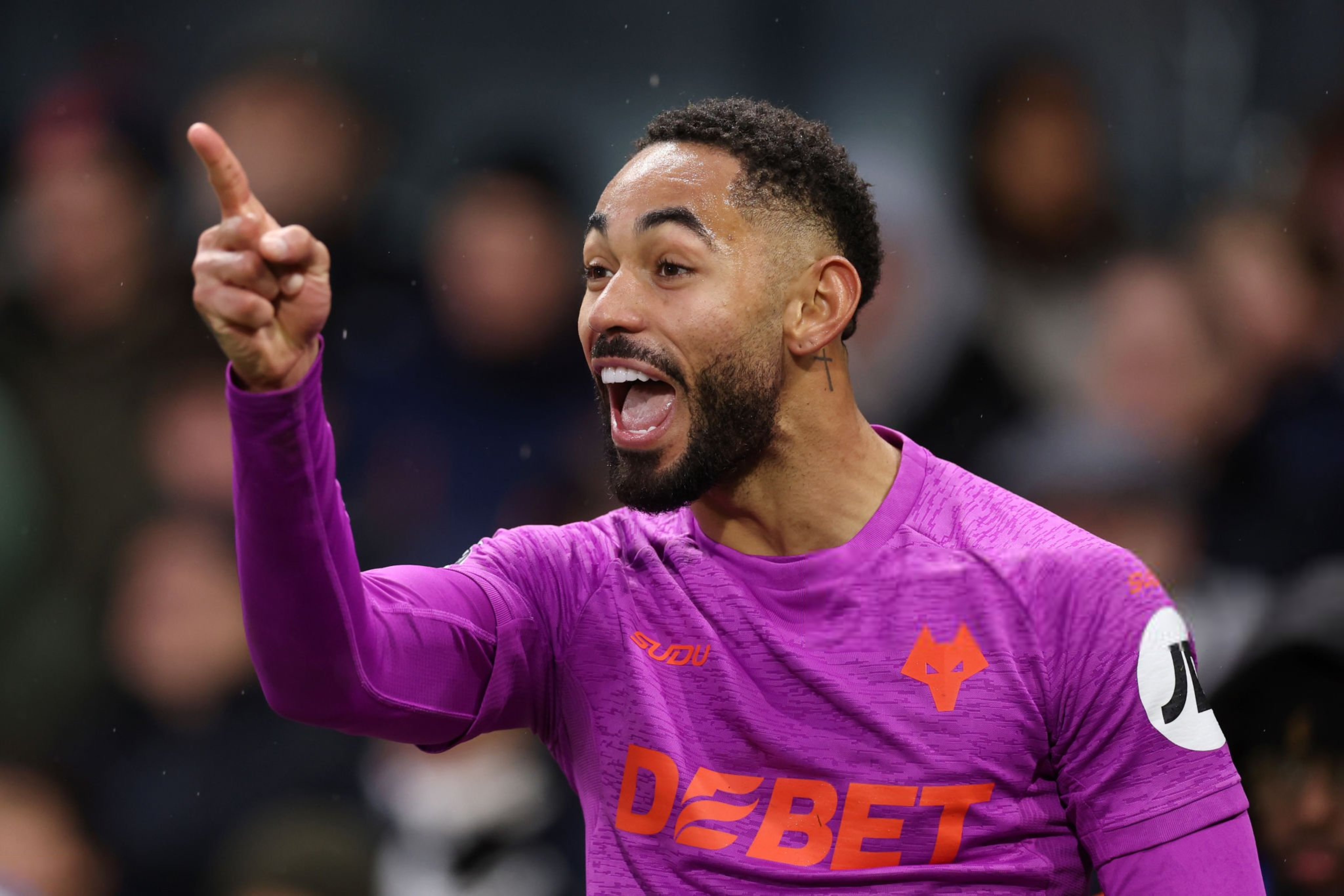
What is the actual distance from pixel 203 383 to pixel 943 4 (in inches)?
70.4

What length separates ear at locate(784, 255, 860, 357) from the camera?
69.0 inches

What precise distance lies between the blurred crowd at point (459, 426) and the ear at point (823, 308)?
0.93m

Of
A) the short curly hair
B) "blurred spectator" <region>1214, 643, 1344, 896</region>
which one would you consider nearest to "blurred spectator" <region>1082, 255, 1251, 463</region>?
"blurred spectator" <region>1214, 643, 1344, 896</region>

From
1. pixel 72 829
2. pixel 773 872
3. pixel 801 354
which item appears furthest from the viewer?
pixel 72 829

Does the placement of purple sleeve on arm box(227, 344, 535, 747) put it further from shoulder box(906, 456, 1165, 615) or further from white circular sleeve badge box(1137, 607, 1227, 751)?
white circular sleeve badge box(1137, 607, 1227, 751)

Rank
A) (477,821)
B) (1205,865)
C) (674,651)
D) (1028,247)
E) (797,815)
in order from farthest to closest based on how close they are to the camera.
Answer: (1028,247) → (477,821) → (674,651) → (797,815) → (1205,865)

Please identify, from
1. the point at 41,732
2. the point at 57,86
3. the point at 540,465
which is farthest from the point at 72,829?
the point at 57,86

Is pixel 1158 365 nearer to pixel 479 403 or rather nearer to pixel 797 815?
pixel 479 403

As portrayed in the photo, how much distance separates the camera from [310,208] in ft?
9.18

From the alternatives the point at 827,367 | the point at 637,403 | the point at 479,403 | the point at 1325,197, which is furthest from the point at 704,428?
the point at 1325,197

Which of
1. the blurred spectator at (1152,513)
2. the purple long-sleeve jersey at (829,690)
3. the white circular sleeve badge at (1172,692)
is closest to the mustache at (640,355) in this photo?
the purple long-sleeve jersey at (829,690)

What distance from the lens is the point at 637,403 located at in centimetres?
175

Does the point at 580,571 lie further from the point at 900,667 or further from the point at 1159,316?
the point at 1159,316

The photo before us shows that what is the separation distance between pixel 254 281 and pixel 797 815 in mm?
866
